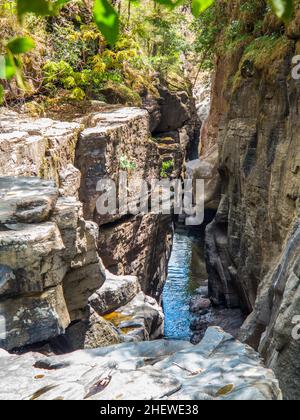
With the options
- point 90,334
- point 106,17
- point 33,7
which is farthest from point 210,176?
point 33,7

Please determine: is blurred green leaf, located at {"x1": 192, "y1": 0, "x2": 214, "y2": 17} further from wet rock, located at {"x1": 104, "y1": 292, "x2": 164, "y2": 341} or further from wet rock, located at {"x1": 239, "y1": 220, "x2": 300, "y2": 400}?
wet rock, located at {"x1": 104, "y1": 292, "x2": 164, "y2": 341}

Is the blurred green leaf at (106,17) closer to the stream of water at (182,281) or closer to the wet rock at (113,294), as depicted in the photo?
the wet rock at (113,294)

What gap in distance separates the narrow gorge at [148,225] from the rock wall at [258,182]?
49mm

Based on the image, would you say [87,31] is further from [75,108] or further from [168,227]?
[168,227]

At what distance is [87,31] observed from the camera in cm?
1345

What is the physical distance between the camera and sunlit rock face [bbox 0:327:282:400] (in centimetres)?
348

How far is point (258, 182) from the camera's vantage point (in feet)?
38.8

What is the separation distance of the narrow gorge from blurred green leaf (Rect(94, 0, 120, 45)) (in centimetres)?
266

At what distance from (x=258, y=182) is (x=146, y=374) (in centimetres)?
861

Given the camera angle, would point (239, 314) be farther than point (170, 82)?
No

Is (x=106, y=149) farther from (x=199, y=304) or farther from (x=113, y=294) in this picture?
(x=199, y=304)

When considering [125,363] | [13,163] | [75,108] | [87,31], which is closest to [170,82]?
[87,31]

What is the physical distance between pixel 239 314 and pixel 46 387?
11.7 meters

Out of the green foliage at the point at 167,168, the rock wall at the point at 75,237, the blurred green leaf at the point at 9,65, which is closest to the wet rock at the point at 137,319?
the rock wall at the point at 75,237
